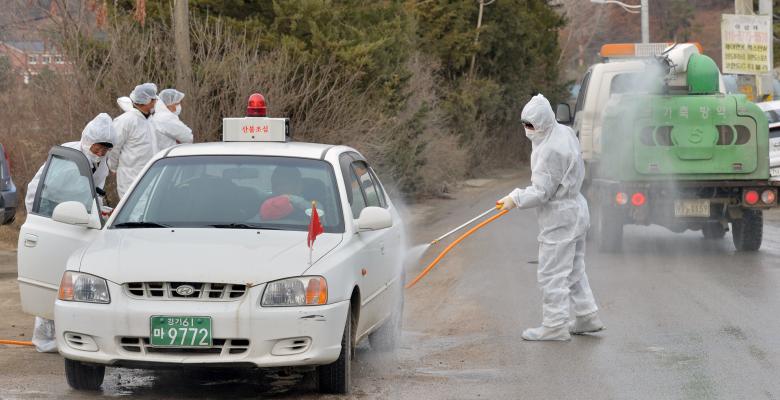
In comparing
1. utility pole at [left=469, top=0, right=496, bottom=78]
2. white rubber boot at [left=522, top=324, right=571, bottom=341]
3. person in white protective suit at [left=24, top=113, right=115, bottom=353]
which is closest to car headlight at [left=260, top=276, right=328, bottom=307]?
person in white protective suit at [left=24, top=113, right=115, bottom=353]

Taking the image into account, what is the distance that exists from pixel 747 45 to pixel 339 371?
72.8ft

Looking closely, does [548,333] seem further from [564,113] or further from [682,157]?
[564,113]

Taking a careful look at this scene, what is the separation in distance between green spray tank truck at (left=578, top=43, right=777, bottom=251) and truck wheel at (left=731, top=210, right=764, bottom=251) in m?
0.25

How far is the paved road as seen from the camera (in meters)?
7.63

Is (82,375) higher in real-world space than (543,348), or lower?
higher

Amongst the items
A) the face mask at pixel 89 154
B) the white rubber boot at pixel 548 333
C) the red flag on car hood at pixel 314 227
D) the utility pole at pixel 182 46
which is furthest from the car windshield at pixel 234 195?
the utility pole at pixel 182 46

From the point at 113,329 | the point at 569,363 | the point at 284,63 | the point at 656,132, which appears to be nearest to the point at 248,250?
the point at 113,329

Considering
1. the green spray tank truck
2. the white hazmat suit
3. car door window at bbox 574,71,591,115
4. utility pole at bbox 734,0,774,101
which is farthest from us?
utility pole at bbox 734,0,774,101

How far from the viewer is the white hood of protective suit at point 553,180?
9375 millimetres

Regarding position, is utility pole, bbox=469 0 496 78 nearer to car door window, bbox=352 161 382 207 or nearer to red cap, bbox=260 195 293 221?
car door window, bbox=352 161 382 207

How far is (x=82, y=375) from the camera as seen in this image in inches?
A: 292

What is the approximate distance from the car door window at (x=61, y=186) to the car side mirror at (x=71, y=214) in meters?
0.73

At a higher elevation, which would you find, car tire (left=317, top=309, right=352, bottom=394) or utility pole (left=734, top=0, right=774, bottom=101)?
utility pole (left=734, top=0, right=774, bottom=101)

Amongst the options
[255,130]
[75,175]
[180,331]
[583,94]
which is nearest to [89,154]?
[75,175]
